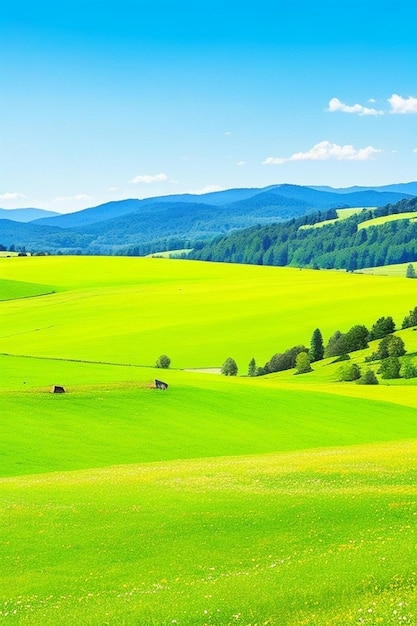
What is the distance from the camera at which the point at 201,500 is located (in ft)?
101

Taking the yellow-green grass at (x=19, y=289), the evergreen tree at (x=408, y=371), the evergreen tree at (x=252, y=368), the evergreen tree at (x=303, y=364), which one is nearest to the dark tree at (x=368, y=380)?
the evergreen tree at (x=408, y=371)

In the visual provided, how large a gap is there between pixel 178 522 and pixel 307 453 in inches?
692

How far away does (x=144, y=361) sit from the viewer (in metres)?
115

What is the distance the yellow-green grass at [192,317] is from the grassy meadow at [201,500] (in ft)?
125

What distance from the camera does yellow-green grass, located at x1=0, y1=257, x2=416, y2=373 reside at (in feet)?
402

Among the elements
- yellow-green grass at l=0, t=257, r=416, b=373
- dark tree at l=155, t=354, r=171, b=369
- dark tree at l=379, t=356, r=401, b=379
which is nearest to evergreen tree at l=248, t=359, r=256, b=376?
yellow-green grass at l=0, t=257, r=416, b=373

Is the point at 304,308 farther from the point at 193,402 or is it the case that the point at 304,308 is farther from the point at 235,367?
the point at 193,402

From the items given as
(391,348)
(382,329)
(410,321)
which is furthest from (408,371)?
(410,321)

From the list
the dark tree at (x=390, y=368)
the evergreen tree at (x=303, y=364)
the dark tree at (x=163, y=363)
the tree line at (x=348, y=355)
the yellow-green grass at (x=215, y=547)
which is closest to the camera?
the yellow-green grass at (x=215, y=547)

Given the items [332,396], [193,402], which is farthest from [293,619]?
[332,396]

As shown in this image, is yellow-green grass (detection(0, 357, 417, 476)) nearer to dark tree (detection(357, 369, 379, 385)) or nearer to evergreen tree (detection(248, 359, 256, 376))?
dark tree (detection(357, 369, 379, 385))

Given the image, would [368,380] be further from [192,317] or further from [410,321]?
[192,317]

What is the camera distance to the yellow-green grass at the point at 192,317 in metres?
122

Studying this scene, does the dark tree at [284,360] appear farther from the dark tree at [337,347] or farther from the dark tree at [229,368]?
the dark tree at [229,368]
